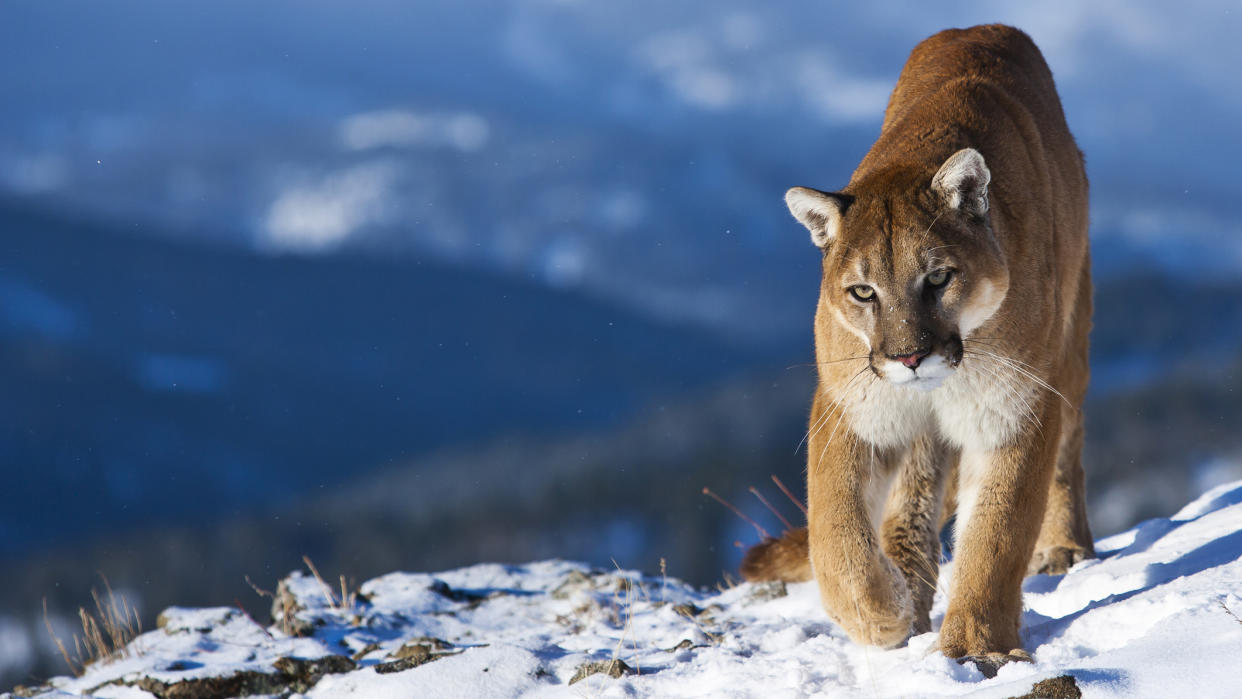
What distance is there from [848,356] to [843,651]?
3.96ft

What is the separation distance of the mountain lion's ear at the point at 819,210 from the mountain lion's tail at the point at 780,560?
203cm

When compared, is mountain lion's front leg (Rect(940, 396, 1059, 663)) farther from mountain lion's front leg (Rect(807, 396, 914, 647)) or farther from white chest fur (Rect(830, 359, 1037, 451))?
mountain lion's front leg (Rect(807, 396, 914, 647))

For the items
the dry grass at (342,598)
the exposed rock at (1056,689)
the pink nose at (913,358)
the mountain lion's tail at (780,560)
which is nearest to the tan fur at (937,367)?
the pink nose at (913,358)

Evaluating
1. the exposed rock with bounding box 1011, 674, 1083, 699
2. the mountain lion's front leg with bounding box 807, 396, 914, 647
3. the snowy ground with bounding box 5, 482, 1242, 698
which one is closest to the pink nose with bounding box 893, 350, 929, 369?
the mountain lion's front leg with bounding box 807, 396, 914, 647

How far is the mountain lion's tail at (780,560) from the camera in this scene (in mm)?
5973

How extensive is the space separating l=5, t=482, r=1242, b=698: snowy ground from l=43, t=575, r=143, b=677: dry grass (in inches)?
4.0

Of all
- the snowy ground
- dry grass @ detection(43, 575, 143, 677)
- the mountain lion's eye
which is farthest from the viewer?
dry grass @ detection(43, 575, 143, 677)

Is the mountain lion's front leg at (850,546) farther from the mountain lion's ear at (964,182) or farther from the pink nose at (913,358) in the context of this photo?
the mountain lion's ear at (964,182)

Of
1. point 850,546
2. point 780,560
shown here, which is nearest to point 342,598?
point 780,560

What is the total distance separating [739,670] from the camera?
14.1ft

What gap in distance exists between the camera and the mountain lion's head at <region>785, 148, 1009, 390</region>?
4.04 metres

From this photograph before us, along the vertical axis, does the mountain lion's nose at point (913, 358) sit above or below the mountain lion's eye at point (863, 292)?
below

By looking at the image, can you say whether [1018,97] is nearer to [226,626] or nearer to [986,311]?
[986,311]

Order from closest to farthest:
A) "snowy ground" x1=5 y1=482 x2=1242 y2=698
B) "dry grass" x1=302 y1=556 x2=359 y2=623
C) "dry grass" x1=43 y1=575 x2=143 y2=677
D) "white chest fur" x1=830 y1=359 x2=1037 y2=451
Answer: "snowy ground" x1=5 y1=482 x2=1242 y2=698 < "white chest fur" x1=830 y1=359 x2=1037 y2=451 < "dry grass" x1=43 y1=575 x2=143 y2=677 < "dry grass" x1=302 y1=556 x2=359 y2=623
